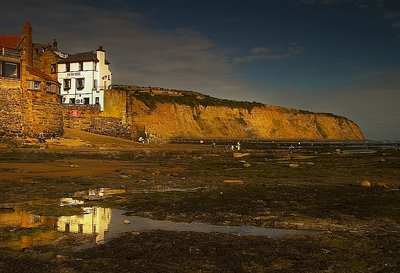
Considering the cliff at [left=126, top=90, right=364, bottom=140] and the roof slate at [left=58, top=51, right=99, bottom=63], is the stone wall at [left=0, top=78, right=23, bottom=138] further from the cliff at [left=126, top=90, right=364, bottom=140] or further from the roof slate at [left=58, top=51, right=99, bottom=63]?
the cliff at [left=126, top=90, right=364, bottom=140]

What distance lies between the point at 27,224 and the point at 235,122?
12021 cm

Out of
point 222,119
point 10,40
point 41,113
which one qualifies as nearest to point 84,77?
point 10,40

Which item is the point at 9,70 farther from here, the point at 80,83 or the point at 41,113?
the point at 80,83

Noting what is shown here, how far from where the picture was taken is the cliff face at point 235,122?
106 metres

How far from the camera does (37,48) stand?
7506cm

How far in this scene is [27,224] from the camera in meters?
11.7

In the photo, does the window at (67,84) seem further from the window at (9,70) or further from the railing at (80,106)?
the window at (9,70)

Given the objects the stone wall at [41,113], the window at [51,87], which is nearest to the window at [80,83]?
the window at [51,87]

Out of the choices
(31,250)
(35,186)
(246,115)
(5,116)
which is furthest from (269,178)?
(246,115)

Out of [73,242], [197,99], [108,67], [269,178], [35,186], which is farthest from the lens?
[197,99]

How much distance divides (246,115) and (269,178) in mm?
111963

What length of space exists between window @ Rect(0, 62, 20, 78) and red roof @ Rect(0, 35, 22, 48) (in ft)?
38.8

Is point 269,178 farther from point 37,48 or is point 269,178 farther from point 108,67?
point 37,48

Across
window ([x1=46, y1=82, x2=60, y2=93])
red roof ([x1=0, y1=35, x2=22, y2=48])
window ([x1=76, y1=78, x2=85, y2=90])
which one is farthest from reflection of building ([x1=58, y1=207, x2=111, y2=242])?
window ([x1=76, y1=78, x2=85, y2=90])
